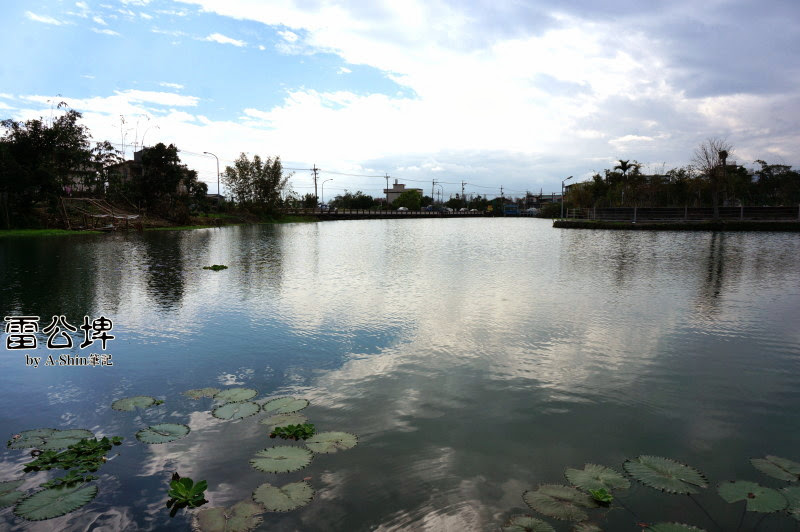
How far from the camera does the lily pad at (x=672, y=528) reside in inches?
136

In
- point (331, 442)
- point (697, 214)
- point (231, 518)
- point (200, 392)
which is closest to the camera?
point (231, 518)

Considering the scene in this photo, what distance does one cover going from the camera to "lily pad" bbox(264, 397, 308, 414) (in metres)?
5.50

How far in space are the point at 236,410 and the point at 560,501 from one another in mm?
3541

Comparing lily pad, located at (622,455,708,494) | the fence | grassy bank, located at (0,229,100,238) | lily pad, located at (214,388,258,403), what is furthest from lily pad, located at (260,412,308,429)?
the fence

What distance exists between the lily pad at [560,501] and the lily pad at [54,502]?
349cm

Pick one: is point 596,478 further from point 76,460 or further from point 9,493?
point 9,493

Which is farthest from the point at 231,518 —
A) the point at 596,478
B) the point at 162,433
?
the point at 596,478

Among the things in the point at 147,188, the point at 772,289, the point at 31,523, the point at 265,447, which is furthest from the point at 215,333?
the point at 147,188

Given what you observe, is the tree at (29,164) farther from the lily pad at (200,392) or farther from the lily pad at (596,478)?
the lily pad at (596,478)

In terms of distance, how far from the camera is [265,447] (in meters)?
4.68

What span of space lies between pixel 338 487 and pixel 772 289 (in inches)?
570

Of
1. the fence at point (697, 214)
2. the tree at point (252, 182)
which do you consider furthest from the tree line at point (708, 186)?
the tree at point (252, 182)

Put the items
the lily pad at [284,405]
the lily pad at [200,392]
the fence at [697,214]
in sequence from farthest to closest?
the fence at [697,214] < the lily pad at [200,392] < the lily pad at [284,405]

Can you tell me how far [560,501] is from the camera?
3.83m
